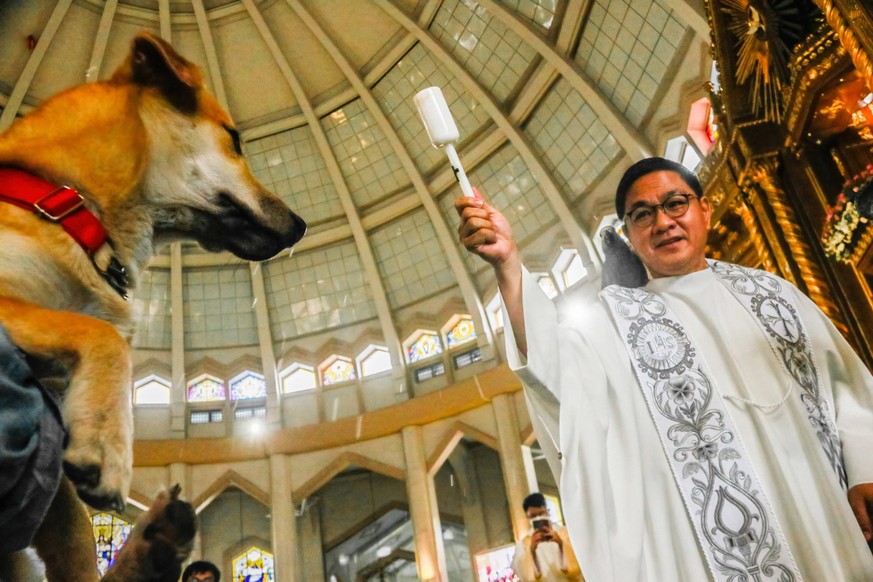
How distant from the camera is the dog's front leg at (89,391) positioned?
95 cm

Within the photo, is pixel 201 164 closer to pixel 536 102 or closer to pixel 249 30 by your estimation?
pixel 536 102

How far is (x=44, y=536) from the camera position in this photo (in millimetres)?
1278

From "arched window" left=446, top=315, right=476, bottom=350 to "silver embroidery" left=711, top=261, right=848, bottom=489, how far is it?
15.2 meters

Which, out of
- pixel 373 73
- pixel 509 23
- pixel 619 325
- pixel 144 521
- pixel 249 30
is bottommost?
pixel 144 521

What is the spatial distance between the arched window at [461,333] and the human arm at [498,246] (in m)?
15.4

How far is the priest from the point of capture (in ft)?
5.77

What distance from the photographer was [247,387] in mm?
18500

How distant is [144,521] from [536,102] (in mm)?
15422

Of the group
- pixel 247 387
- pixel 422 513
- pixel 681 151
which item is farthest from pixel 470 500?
pixel 681 151

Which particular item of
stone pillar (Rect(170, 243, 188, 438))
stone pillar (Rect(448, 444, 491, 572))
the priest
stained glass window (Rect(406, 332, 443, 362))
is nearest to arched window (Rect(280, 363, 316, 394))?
stone pillar (Rect(170, 243, 188, 438))

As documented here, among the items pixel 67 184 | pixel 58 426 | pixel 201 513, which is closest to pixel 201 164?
pixel 67 184

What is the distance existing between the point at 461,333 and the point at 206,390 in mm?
7345

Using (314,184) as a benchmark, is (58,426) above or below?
below

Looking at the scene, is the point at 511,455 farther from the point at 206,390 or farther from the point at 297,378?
the point at 206,390
